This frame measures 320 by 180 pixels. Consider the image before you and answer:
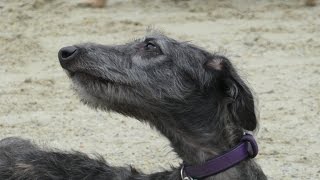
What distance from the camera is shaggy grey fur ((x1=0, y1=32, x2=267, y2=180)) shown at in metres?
4.18

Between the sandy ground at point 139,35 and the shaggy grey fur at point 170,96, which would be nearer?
the shaggy grey fur at point 170,96

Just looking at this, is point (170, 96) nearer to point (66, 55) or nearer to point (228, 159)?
point (228, 159)

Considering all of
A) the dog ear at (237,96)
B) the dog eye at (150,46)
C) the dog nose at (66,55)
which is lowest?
the dog ear at (237,96)

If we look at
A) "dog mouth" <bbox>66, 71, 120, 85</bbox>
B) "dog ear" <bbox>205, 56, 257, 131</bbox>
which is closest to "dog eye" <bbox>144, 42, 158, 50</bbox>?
"dog mouth" <bbox>66, 71, 120, 85</bbox>

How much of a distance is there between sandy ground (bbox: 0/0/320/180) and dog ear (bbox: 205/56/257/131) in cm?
30

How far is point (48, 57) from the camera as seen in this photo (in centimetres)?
943

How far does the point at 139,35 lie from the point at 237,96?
20.5 feet

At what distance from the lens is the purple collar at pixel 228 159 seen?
400 centimetres

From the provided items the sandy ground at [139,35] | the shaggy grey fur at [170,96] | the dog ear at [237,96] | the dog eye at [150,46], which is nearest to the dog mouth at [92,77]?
the shaggy grey fur at [170,96]

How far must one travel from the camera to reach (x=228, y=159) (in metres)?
3.99

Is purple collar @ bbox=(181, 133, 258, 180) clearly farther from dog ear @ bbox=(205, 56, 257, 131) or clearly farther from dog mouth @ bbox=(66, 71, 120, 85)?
dog mouth @ bbox=(66, 71, 120, 85)

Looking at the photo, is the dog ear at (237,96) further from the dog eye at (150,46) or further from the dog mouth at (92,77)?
the dog mouth at (92,77)

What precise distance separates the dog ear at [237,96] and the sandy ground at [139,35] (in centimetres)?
30

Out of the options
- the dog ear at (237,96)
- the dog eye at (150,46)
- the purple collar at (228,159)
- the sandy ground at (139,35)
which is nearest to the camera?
the purple collar at (228,159)
